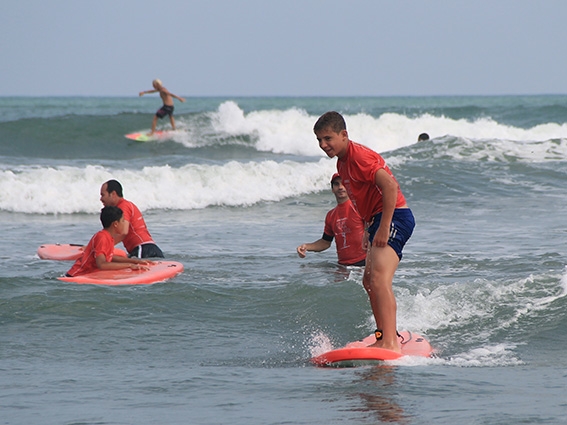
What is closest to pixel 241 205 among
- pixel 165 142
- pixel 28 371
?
pixel 28 371

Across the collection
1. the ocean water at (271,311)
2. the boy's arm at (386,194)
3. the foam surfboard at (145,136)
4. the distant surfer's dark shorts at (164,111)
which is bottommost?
the ocean water at (271,311)

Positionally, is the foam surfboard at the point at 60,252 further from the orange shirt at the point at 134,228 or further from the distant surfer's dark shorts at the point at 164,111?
the distant surfer's dark shorts at the point at 164,111

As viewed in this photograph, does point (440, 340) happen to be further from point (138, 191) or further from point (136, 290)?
point (138, 191)

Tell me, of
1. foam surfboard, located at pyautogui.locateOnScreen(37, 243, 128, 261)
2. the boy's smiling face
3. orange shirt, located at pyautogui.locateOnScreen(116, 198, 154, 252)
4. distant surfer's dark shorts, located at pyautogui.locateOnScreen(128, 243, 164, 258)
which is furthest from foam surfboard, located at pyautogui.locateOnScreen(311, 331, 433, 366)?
foam surfboard, located at pyautogui.locateOnScreen(37, 243, 128, 261)

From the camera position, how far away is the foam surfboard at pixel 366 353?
580cm

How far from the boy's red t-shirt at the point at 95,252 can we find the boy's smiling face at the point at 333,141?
3.57 m

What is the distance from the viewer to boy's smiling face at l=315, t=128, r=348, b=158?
5578mm

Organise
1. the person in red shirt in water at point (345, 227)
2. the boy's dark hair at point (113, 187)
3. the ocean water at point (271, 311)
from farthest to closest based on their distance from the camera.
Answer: the boy's dark hair at point (113, 187), the person in red shirt in water at point (345, 227), the ocean water at point (271, 311)

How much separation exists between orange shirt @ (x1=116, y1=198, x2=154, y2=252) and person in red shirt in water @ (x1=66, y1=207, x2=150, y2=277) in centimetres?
93

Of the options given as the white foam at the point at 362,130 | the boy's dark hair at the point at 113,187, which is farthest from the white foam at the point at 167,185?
the white foam at the point at 362,130

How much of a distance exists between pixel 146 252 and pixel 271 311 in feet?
8.11

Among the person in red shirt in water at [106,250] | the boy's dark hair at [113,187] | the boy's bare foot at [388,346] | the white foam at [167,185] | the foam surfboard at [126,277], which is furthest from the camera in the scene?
the white foam at [167,185]

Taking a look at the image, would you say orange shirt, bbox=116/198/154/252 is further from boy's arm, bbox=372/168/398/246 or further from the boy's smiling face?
boy's arm, bbox=372/168/398/246

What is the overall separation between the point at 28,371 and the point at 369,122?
2842 centimetres
